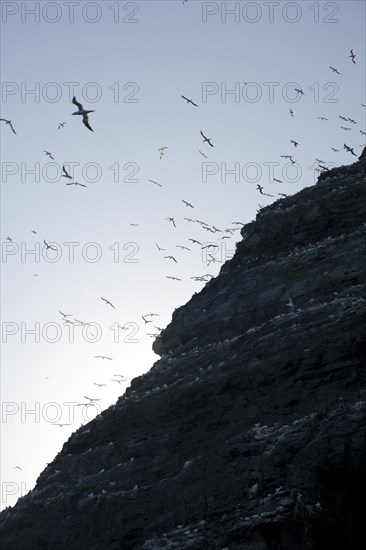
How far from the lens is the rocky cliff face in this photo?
109ft

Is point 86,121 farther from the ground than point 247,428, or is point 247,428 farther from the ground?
point 86,121

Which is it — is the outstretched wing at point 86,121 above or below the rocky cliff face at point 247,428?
above

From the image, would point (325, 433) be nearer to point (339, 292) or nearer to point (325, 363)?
point (325, 363)

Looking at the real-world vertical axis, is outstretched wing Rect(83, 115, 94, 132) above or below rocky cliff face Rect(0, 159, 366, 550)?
above

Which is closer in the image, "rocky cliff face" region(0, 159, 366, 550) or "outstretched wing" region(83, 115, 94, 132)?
"rocky cliff face" region(0, 159, 366, 550)

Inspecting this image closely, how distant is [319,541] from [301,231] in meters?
29.0

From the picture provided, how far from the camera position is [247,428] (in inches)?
1551

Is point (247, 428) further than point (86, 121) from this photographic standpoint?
No

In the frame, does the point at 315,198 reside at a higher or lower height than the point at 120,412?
higher

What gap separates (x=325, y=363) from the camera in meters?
39.7

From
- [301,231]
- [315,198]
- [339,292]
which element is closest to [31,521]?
[339,292]

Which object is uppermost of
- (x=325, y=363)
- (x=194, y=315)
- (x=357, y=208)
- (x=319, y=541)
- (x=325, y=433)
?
(x=357, y=208)

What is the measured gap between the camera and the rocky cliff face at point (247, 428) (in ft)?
109

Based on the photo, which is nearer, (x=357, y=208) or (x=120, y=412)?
(x=120, y=412)
